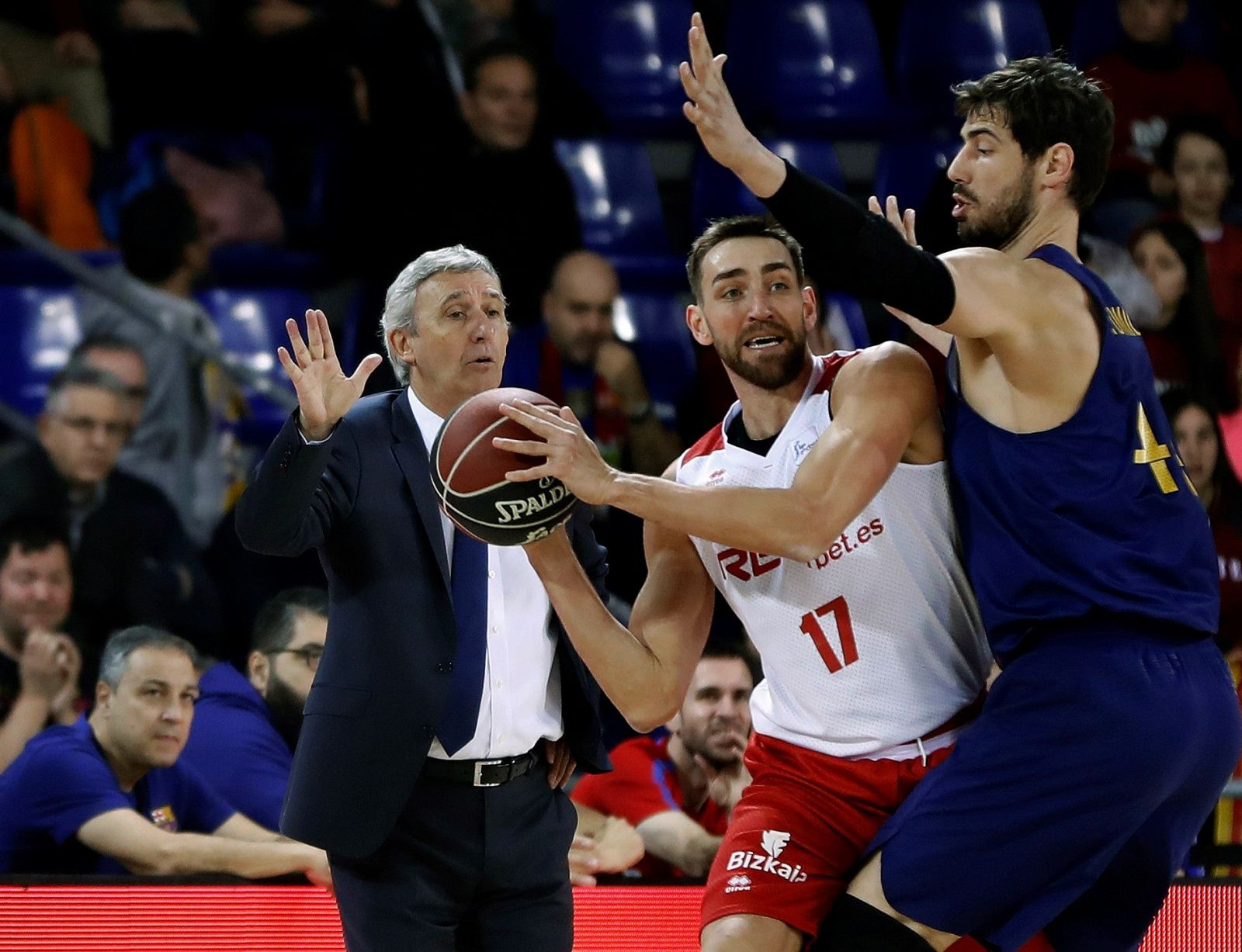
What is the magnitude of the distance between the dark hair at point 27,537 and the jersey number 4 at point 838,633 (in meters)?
3.75

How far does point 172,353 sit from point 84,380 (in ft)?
1.26

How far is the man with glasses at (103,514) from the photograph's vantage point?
6.11 m

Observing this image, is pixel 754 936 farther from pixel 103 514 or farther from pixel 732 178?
pixel 732 178

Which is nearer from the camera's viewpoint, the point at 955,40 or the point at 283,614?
the point at 283,614

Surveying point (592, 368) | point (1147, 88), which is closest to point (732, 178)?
point (592, 368)

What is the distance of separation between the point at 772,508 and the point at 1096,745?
0.71 meters

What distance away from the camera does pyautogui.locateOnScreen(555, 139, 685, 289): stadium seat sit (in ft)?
25.4

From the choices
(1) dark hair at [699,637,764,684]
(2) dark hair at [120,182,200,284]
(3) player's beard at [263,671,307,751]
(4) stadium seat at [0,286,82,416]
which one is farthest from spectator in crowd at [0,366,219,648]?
(1) dark hair at [699,637,764,684]

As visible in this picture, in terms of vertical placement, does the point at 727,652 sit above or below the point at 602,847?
above

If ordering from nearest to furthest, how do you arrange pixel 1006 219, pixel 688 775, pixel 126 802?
pixel 1006 219 < pixel 126 802 < pixel 688 775

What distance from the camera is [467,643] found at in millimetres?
3342

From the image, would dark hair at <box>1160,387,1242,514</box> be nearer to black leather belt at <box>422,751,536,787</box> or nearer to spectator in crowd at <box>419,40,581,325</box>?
spectator in crowd at <box>419,40,581,325</box>

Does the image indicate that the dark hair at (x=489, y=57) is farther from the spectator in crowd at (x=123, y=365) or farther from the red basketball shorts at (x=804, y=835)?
the red basketball shorts at (x=804, y=835)

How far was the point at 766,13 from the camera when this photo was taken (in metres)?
8.31
